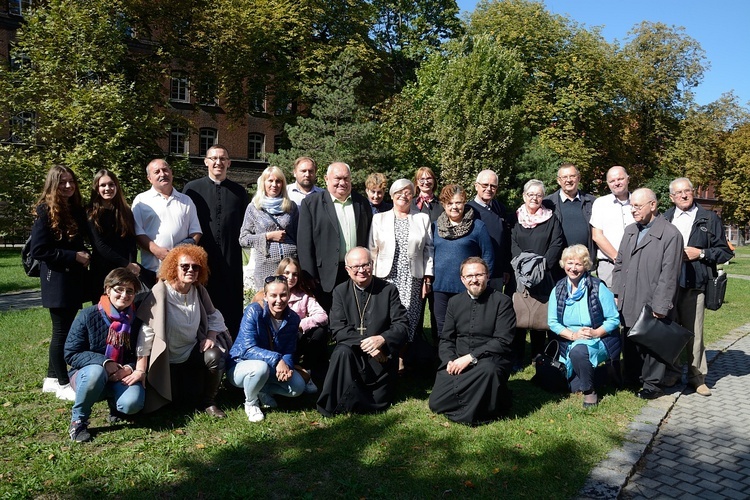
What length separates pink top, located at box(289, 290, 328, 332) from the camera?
5.85m

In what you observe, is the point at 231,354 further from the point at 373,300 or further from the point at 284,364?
the point at 373,300

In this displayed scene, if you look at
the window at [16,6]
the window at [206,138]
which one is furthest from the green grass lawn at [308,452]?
the window at [206,138]

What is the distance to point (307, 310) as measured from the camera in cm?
598

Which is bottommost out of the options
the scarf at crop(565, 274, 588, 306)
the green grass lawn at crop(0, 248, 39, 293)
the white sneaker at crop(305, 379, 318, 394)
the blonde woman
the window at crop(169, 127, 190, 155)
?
the green grass lawn at crop(0, 248, 39, 293)

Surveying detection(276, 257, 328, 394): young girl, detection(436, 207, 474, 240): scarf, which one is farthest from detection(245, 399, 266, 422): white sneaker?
detection(436, 207, 474, 240): scarf

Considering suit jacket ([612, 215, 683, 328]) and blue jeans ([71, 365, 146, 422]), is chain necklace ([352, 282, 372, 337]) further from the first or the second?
suit jacket ([612, 215, 683, 328])

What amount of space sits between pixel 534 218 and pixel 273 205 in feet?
9.45

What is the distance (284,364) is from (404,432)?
120 cm

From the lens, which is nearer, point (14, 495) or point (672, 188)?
point (14, 495)

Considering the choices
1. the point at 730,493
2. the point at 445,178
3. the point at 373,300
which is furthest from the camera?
the point at 445,178

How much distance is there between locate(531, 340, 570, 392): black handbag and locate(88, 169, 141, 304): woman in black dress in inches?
163

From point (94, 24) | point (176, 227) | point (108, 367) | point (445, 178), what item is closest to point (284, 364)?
point (108, 367)

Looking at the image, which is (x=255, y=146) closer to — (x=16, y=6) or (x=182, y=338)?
(x=16, y=6)

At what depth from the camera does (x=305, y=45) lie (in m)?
28.1
